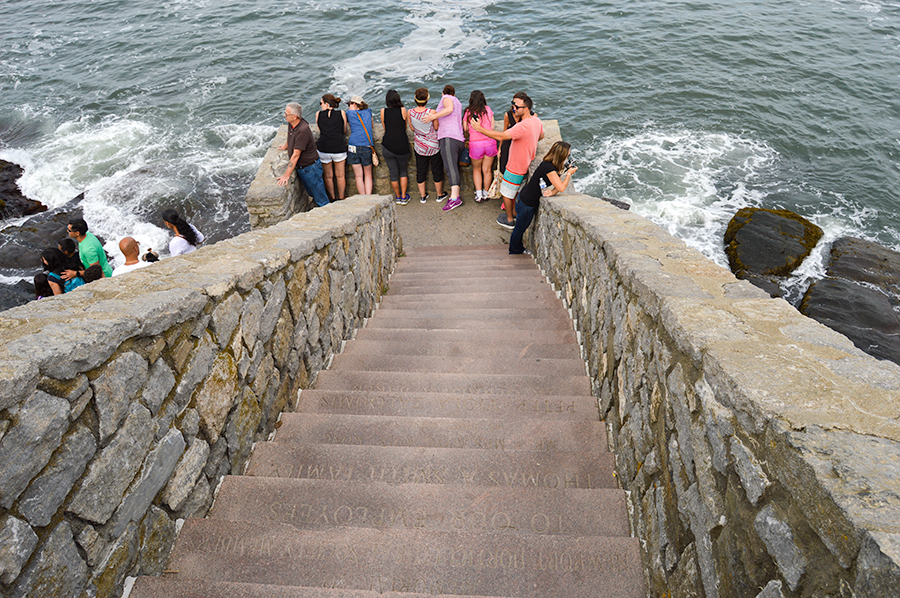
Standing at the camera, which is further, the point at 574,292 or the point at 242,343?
the point at 574,292

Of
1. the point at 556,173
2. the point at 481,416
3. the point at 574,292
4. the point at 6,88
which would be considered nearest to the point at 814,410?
the point at 481,416

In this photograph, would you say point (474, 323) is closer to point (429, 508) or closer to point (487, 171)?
point (429, 508)

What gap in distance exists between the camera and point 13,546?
155cm

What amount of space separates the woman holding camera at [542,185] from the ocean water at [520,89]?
6516mm

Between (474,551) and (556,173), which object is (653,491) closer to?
(474,551)

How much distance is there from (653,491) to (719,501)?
2.03ft

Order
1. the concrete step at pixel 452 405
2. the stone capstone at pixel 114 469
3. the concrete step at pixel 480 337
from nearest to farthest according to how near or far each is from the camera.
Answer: the stone capstone at pixel 114 469 < the concrete step at pixel 452 405 < the concrete step at pixel 480 337

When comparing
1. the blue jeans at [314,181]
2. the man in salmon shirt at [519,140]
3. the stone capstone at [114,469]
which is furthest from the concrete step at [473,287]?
the stone capstone at [114,469]

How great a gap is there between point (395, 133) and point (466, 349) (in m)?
4.93

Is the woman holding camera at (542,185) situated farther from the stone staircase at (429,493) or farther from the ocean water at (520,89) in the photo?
the ocean water at (520,89)

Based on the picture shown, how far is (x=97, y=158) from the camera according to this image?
15.5 meters

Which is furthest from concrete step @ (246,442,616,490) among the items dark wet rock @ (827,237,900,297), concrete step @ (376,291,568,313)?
dark wet rock @ (827,237,900,297)

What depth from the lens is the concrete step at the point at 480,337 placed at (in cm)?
437

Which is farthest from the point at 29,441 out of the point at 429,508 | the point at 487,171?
the point at 487,171
